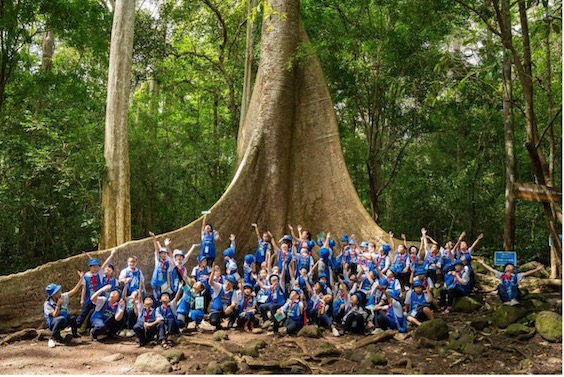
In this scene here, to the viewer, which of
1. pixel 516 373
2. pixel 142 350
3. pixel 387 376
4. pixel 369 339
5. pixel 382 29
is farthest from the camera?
pixel 382 29

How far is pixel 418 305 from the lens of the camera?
8.35m

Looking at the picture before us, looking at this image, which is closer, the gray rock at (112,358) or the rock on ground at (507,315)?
the gray rock at (112,358)

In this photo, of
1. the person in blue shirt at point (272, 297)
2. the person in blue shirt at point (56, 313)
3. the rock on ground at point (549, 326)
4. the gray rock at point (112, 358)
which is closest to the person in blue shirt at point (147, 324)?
the gray rock at point (112, 358)

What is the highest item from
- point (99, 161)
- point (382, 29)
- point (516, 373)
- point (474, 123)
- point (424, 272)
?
point (382, 29)

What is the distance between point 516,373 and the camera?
6.12 m

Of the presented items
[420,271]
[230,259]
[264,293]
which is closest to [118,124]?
[230,259]

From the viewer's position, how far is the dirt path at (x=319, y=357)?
20.3 ft

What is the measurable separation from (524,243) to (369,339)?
1174 centimetres

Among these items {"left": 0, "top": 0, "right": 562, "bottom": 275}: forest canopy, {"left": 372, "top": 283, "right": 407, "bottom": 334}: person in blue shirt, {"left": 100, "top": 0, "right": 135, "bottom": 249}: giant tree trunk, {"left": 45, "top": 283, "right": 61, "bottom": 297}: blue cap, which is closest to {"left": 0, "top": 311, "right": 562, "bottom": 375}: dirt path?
A: {"left": 372, "top": 283, "right": 407, "bottom": 334}: person in blue shirt

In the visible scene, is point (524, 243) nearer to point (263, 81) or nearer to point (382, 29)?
point (382, 29)

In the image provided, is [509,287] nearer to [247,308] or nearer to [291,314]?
[291,314]

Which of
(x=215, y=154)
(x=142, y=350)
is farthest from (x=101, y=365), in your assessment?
(x=215, y=154)

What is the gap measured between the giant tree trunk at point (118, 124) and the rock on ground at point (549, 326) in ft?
25.9

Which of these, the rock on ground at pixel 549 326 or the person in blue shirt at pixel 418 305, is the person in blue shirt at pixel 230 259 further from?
the rock on ground at pixel 549 326
